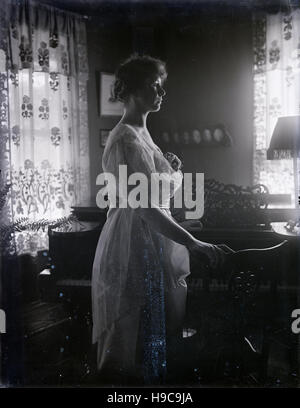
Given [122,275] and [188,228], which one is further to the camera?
[188,228]

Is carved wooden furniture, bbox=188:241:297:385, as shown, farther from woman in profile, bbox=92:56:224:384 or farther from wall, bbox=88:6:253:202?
wall, bbox=88:6:253:202

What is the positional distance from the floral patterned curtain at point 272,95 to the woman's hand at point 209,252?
142cm

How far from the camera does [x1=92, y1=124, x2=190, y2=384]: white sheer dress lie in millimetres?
1465

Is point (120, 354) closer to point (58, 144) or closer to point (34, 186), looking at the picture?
point (34, 186)

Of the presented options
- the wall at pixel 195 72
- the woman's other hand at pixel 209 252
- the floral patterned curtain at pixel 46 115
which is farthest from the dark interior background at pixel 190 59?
the woman's other hand at pixel 209 252

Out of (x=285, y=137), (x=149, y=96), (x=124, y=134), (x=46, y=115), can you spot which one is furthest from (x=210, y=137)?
(x=124, y=134)

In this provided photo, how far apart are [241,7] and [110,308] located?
147 cm

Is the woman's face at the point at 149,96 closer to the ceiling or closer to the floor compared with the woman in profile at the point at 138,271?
closer to the ceiling

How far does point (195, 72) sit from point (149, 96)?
1.68 meters

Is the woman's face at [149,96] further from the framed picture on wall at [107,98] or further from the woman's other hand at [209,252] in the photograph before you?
the woman's other hand at [209,252]

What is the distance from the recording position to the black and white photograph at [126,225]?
4.83ft

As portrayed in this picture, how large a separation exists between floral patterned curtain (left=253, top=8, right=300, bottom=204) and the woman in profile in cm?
149

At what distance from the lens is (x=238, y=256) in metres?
1.58
